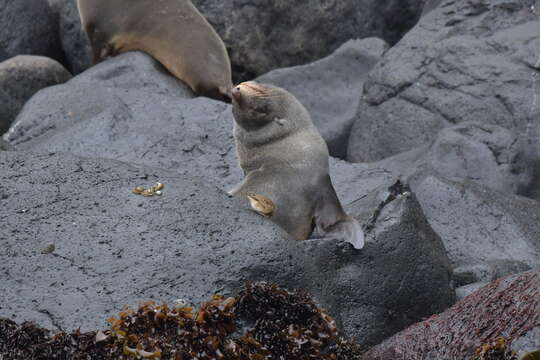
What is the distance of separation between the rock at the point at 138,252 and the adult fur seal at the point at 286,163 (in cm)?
39

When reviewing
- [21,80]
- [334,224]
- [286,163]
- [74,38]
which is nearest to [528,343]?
[334,224]

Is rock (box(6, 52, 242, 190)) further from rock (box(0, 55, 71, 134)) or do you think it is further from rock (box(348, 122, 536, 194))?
rock (box(348, 122, 536, 194))

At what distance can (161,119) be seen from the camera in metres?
7.38

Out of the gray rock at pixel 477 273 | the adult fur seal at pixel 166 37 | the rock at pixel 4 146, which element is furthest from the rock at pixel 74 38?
the gray rock at pixel 477 273

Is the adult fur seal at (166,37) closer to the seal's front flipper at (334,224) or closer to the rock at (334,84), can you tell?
the rock at (334,84)

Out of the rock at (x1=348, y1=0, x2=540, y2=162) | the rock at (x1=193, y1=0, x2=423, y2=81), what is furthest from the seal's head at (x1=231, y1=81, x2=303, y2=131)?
the rock at (x1=193, y1=0, x2=423, y2=81)

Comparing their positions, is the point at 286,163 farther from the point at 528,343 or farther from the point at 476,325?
the point at 528,343

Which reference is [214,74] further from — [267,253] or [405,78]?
[267,253]

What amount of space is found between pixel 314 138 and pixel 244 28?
4930 millimetres

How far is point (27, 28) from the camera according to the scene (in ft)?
34.2

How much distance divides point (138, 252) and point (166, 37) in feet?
19.4

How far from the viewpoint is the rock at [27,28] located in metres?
10.2

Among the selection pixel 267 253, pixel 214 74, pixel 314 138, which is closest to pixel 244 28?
pixel 214 74

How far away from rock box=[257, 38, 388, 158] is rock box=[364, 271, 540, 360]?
4.94 metres
